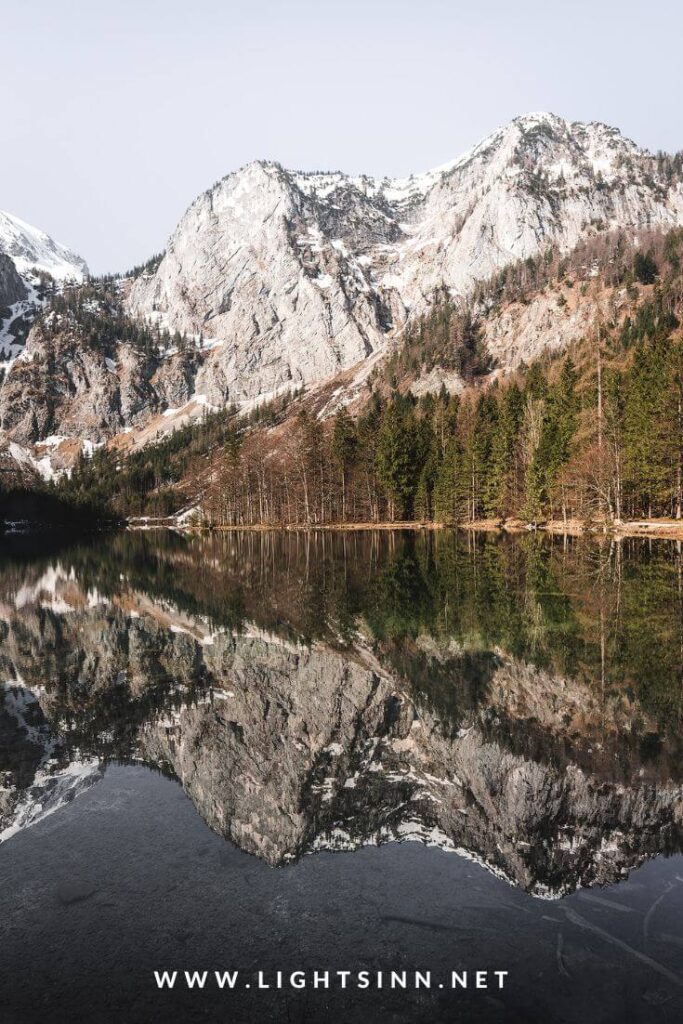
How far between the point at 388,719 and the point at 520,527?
78495mm

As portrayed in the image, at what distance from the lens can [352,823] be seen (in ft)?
29.8

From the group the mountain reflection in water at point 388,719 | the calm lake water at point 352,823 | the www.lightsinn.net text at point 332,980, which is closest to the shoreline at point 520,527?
the mountain reflection in water at point 388,719

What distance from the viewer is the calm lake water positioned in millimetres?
5902

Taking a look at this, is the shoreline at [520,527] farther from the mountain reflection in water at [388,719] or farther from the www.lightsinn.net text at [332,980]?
the www.lightsinn.net text at [332,980]

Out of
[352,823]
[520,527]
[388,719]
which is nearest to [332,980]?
[352,823]

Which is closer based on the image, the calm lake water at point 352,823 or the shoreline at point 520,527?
the calm lake water at point 352,823

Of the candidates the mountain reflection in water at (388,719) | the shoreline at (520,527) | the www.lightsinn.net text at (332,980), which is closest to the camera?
the www.lightsinn.net text at (332,980)

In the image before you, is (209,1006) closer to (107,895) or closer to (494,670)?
(107,895)

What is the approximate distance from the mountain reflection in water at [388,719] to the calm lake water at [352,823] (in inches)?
2.3

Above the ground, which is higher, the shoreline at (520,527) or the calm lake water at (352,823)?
the shoreline at (520,527)

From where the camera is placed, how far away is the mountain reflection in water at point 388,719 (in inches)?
349

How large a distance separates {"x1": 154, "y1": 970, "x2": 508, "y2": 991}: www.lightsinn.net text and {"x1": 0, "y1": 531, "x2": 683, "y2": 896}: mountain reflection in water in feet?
5.92

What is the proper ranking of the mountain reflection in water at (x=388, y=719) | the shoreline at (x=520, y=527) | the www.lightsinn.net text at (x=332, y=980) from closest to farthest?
the www.lightsinn.net text at (x=332, y=980) → the mountain reflection in water at (x=388, y=719) → the shoreline at (x=520, y=527)

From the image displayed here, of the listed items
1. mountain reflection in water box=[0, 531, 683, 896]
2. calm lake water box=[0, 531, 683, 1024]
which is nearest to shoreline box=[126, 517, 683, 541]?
mountain reflection in water box=[0, 531, 683, 896]
